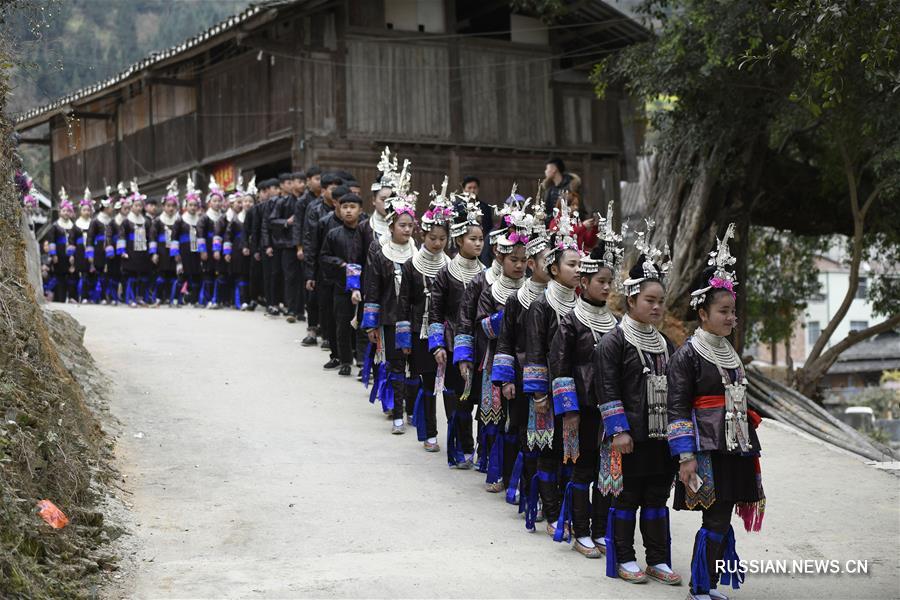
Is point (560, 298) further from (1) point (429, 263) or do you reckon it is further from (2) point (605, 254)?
(1) point (429, 263)

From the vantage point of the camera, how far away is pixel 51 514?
610cm

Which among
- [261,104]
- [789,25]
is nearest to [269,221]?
[261,104]

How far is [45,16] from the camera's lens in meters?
8.66

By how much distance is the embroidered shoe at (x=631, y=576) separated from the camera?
674 centimetres

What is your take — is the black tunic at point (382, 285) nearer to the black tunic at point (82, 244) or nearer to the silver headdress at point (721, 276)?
the silver headdress at point (721, 276)

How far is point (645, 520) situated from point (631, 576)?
35cm

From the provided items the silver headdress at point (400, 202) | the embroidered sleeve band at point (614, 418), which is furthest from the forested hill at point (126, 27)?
the embroidered sleeve band at point (614, 418)

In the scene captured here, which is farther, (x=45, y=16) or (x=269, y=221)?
(x=269, y=221)

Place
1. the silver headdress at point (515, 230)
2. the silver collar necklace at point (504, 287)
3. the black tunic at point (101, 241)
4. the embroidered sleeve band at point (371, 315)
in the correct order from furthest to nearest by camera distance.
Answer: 1. the black tunic at point (101, 241)
2. the embroidered sleeve band at point (371, 315)
3. the silver collar necklace at point (504, 287)
4. the silver headdress at point (515, 230)

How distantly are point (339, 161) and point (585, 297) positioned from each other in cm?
1366

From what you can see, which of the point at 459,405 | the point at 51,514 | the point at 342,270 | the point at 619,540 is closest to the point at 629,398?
the point at 619,540

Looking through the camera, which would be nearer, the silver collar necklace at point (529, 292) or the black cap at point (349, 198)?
the silver collar necklace at point (529, 292)

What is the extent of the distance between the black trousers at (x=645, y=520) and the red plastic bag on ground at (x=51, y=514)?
127 inches

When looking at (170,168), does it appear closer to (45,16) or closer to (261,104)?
(261,104)
